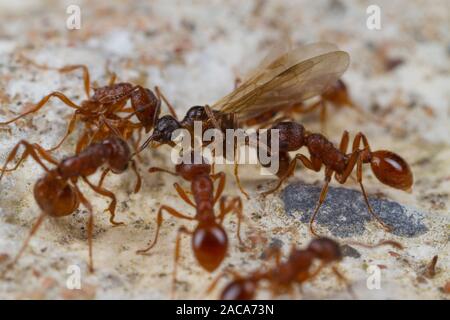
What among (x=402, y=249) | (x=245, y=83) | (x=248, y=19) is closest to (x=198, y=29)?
(x=248, y=19)

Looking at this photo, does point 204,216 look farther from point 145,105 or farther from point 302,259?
point 145,105

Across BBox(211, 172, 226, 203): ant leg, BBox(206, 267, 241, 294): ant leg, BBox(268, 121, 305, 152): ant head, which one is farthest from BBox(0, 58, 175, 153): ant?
BBox(206, 267, 241, 294): ant leg

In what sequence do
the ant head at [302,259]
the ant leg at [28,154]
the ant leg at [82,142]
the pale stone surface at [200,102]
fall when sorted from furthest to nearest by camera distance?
the ant leg at [82,142], the ant leg at [28,154], the pale stone surface at [200,102], the ant head at [302,259]

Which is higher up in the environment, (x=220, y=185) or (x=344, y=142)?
(x=344, y=142)

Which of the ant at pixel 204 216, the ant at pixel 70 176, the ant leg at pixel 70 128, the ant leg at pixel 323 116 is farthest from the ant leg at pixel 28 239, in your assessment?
the ant leg at pixel 323 116

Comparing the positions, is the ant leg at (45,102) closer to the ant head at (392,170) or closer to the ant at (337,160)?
the ant at (337,160)

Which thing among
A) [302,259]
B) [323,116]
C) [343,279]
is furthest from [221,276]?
[323,116]

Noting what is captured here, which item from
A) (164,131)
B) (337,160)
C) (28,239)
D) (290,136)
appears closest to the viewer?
(28,239)
